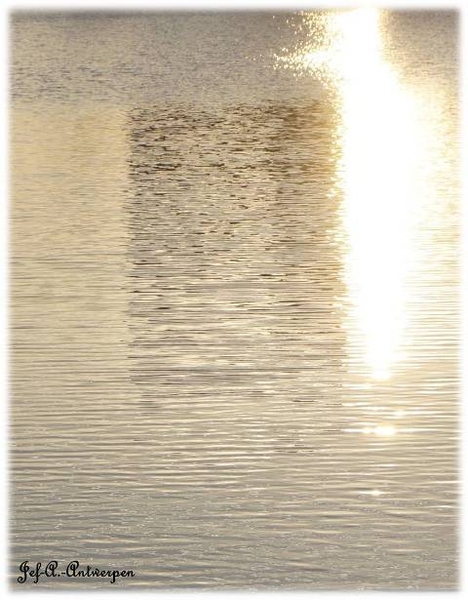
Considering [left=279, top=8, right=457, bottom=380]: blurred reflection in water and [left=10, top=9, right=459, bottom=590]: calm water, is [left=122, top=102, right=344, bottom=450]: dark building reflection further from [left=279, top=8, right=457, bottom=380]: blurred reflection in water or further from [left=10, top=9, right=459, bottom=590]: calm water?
[left=279, top=8, right=457, bottom=380]: blurred reflection in water

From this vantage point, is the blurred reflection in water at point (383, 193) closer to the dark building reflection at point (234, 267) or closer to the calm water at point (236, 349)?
the calm water at point (236, 349)

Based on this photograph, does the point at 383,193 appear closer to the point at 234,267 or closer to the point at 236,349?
the point at 234,267

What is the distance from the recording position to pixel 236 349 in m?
11.3

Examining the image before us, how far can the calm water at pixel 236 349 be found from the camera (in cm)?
781

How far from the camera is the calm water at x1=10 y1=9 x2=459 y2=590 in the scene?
7809 mm

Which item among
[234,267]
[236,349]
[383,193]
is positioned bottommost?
[236,349]

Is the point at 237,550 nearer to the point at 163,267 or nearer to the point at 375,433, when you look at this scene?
the point at 375,433

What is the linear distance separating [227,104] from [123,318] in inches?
667

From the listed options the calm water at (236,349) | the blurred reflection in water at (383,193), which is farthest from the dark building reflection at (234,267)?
the blurred reflection in water at (383,193)

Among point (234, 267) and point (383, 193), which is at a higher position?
point (383, 193)

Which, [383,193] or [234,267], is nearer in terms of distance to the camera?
[234,267]

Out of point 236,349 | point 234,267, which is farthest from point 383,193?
point 236,349

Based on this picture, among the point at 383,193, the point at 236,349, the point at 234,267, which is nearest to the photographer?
the point at 236,349

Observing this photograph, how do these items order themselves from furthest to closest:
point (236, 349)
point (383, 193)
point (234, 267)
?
point (383, 193), point (234, 267), point (236, 349)
